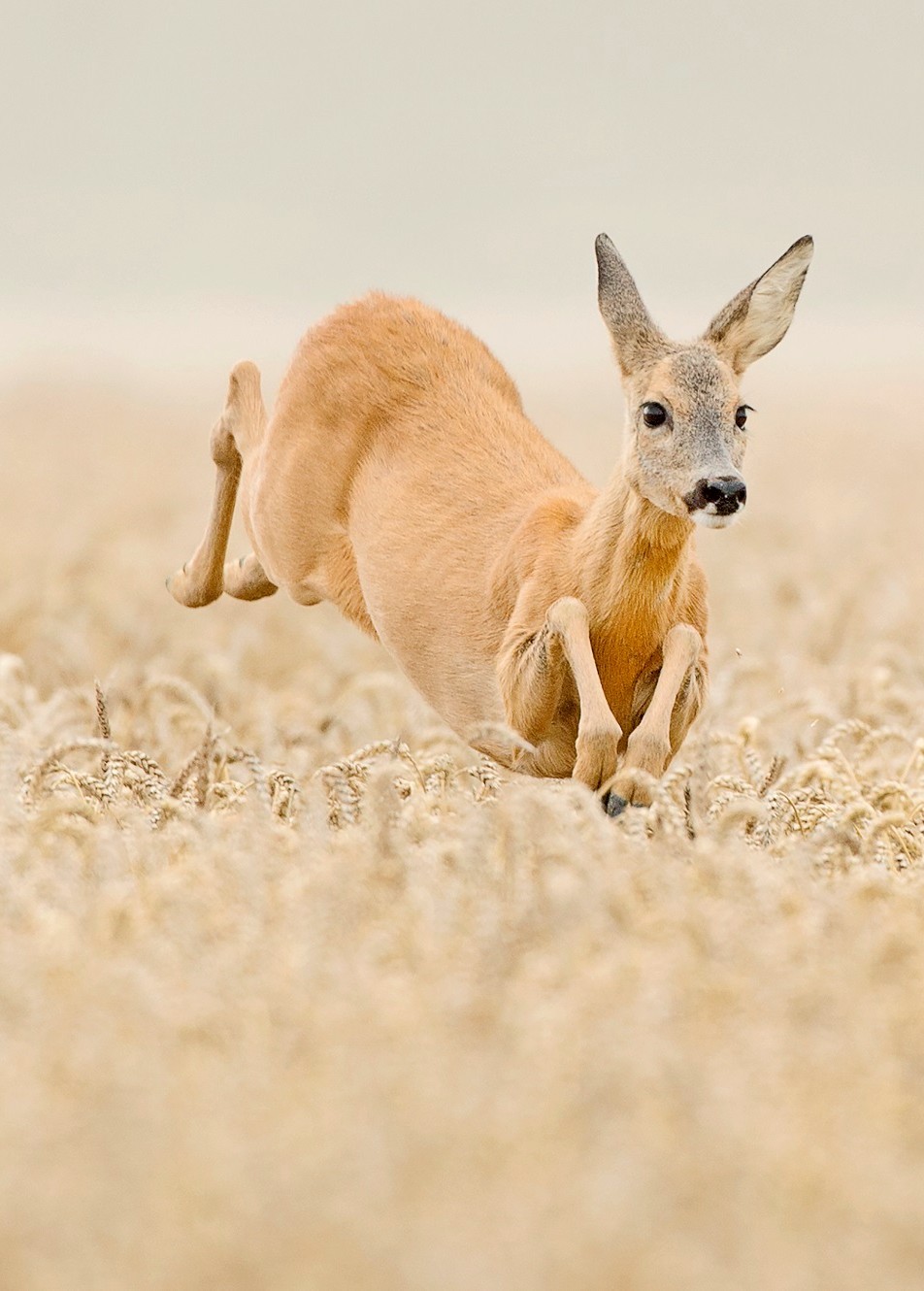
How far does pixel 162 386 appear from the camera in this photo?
40.9 meters

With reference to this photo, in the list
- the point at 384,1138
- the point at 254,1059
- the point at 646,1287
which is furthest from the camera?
the point at 254,1059

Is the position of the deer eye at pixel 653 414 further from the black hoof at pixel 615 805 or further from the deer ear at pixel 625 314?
the black hoof at pixel 615 805

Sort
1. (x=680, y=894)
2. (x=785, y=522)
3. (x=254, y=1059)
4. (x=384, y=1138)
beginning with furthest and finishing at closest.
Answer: (x=785, y=522) → (x=680, y=894) → (x=254, y=1059) → (x=384, y=1138)

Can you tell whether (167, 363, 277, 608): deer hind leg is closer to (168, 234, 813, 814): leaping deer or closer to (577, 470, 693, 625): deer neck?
(168, 234, 813, 814): leaping deer

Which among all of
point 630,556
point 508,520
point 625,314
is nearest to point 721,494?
point 630,556

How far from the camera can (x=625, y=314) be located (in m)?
6.17

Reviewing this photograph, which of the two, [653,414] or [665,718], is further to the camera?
[653,414]

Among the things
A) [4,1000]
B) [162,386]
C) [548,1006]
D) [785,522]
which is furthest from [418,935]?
[162,386]

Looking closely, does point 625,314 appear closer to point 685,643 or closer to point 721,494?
point 721,494

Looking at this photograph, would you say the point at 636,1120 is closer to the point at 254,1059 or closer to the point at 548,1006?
the point at 548,1006

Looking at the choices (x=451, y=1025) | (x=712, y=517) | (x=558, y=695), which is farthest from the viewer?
(x=558, y=695)

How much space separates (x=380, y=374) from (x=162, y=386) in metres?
34.5

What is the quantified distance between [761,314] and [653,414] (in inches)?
25.0

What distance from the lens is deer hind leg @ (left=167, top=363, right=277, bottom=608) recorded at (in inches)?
311
